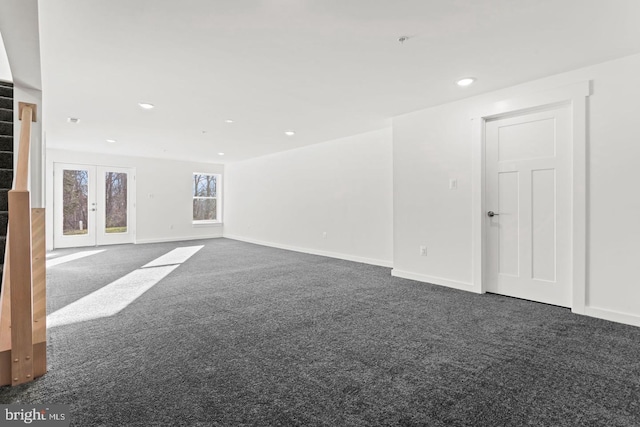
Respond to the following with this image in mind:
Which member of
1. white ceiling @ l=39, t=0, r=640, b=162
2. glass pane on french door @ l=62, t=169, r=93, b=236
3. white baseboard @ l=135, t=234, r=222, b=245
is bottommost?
white baseboard @ l=135, t=234, r=222, b=245

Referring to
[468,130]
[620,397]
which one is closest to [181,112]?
[468,130]

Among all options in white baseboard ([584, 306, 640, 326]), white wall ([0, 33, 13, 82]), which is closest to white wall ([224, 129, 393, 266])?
white baseboard ([584, 306, 640, 326])

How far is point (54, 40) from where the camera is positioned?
2.58 m

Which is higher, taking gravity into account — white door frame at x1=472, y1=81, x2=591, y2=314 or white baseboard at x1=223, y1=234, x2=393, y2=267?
white door frame at x1=472, y1=81, x2=591, y2=314

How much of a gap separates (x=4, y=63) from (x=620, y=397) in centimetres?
565

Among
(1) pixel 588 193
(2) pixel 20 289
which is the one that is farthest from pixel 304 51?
(1) pixel 588 193

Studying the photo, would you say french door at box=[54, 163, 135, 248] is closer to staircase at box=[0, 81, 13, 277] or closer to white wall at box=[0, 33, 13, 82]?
white wall at box=[0, 33, 13, 82]

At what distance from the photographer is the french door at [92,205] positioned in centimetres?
737

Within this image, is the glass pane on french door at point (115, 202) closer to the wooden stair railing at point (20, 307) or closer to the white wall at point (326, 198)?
the white wall at point (326, 198)

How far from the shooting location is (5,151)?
8.83 ft

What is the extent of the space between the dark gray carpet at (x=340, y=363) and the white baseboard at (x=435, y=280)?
0.25 m

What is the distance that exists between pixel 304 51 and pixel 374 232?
3.51 meters

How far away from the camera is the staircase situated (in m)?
2.39

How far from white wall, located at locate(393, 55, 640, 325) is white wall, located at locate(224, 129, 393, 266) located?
90cm
